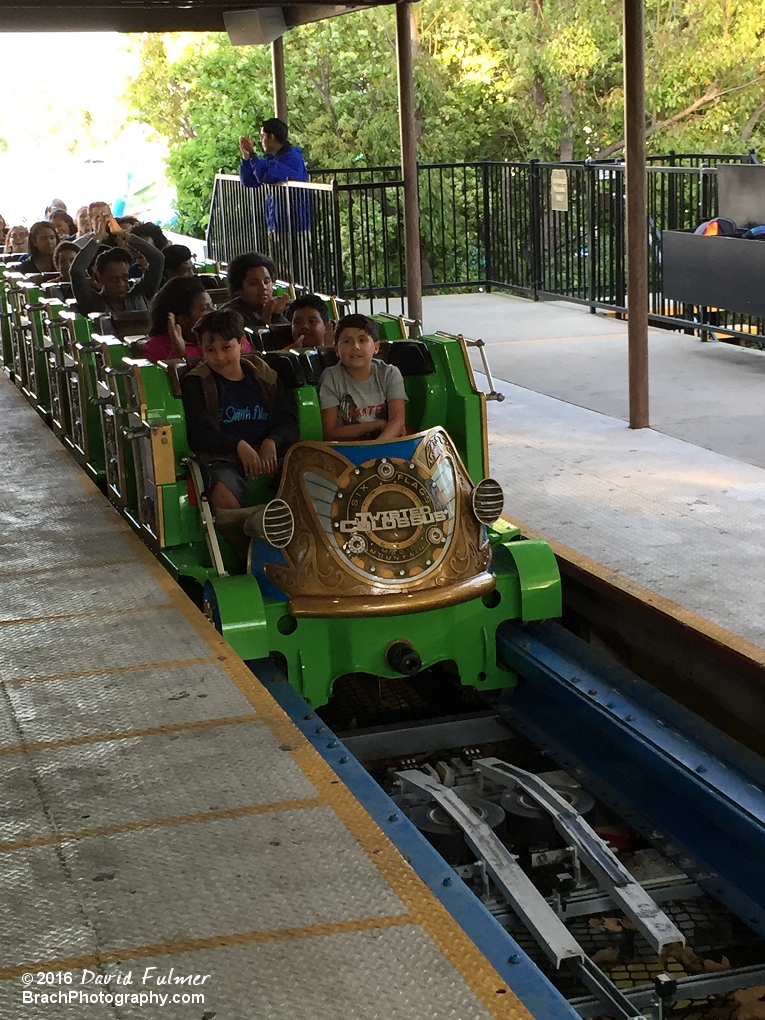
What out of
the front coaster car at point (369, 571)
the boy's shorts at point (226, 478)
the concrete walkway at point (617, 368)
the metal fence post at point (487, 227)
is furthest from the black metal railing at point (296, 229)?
the front coaster car at point (369, 571)

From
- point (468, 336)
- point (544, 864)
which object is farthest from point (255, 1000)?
point (468, 336)

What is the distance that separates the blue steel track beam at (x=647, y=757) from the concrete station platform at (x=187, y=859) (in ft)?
2.97

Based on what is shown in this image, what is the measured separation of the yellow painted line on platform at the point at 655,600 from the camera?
3.96 meters

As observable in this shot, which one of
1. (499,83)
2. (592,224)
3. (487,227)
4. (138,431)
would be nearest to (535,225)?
(487,227)

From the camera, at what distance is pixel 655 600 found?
4391 millimetres

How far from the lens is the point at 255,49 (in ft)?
68.1

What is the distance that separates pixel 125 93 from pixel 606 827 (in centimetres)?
2332

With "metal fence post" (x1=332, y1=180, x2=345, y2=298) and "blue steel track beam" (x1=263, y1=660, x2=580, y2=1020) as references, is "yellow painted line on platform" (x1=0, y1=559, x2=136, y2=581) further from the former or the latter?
"metal fence post" (x1=332, y1=180, x2=345, y2=298)

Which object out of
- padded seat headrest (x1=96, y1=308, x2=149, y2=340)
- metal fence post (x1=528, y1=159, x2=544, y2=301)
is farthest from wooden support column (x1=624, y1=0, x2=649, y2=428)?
metal fence post (x1=528, y1=159, x2=544, y2=301)

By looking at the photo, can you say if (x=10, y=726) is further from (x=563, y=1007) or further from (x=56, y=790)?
(x=563, y=1007)

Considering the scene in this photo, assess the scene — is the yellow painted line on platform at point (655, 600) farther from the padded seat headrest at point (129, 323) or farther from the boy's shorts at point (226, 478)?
the padded seat headrest at point (129, 323)

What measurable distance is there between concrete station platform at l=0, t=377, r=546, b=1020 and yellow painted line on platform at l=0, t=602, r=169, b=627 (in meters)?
0.04

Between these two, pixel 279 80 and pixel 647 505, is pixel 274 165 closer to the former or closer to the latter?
pixel 279 80

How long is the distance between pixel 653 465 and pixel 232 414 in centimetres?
229
